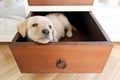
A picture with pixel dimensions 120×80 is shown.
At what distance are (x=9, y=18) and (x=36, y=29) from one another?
498mm

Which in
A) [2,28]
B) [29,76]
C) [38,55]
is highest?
[38,55]

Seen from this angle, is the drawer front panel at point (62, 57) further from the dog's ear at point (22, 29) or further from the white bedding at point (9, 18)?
the white bedding at point (9, 18)

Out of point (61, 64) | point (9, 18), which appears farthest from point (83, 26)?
point (9, 18)

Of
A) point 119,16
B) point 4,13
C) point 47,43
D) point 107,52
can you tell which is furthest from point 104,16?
point 4,13

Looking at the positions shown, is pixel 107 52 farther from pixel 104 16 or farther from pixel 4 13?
pixel 4 13

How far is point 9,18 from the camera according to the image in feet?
3.43

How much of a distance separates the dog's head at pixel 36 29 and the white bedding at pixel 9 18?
1.21 ft

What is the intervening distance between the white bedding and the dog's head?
369 mm

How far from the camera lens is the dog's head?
1.98 feet

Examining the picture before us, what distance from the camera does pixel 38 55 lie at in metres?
0.58

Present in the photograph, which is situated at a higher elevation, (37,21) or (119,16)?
(37,21)

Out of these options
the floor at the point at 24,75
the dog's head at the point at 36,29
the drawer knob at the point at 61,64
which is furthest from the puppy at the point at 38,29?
the floor at the point at 24,75

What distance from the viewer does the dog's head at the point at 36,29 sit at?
1.98 ft

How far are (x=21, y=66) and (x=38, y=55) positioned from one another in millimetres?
118
